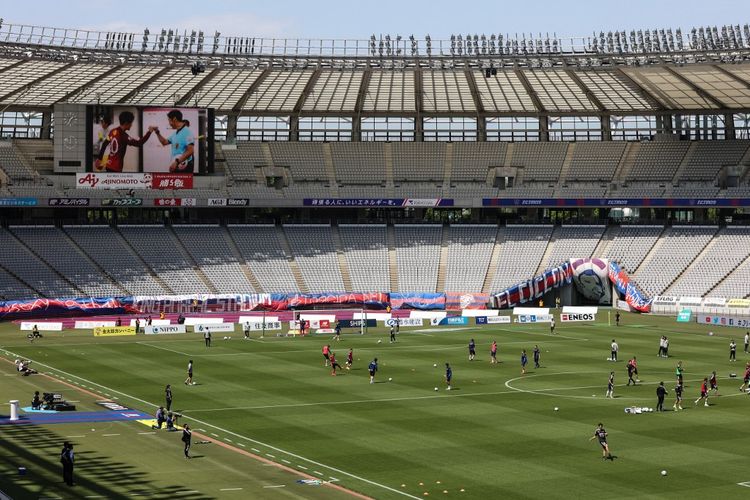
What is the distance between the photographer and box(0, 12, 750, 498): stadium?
211 feet

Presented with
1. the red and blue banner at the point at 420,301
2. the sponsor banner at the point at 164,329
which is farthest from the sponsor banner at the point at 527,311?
the sponsor banner at the point at 164,329

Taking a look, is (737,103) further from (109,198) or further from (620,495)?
(620,495)

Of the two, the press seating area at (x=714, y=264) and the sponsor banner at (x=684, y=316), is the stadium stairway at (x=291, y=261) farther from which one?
the press seating area at (x=714, y=264)

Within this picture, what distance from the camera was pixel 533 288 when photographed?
99.9 metres

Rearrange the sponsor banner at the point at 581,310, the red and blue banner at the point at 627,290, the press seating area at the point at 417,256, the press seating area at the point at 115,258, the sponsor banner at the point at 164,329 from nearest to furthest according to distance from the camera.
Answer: the sponsor banner at the point at 164,329
the sponsor banner at the point at 581,310
the press seating area at the point at 115,258
the red and blue banner at the point at 627,290
the press seating area at the point at 417,256

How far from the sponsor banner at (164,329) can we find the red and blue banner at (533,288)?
96.2 feet

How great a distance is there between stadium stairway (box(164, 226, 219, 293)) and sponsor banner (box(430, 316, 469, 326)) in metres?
20.2

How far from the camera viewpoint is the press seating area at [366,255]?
10113 centimetres

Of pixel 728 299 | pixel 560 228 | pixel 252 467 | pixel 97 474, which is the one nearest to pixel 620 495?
pixel 252 467

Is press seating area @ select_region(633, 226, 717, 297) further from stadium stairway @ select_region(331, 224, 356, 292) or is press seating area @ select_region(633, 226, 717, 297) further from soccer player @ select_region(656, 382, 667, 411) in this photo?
soccer player @ select_region(656, 382, 667, 411)

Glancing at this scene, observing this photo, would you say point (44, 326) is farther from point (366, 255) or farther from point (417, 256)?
point (417, 256)

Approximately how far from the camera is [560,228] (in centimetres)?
10906

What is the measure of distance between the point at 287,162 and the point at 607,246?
104 ft

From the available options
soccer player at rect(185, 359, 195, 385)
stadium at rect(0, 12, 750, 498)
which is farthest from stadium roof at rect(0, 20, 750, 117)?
soccer player at rect(185, 359, 195, 385)
